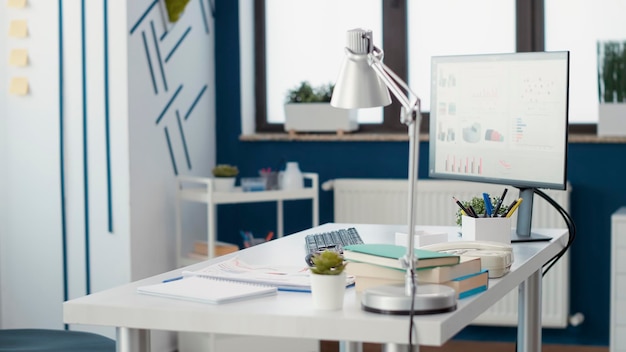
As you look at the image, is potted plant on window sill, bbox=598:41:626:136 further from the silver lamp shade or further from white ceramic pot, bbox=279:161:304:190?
the silver lamp shade

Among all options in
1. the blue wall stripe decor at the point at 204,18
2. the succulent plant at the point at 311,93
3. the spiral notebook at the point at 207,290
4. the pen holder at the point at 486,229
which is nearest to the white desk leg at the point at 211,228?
the succulent plant at the point at 311,93

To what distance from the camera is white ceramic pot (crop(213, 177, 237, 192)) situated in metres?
3.97

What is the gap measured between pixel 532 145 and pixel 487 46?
1.91m

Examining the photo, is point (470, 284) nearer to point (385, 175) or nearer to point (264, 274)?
point (264, 274)

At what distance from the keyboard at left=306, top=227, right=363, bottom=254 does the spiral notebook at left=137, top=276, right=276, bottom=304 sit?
1.36ft

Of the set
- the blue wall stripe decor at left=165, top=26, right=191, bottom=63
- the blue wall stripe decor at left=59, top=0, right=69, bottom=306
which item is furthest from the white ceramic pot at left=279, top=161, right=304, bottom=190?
the blue wall stripe decor at left=59, top=0, right=69, bottom=306

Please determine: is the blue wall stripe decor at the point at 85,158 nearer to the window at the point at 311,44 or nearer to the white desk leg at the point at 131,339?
the window at the point at 311,44

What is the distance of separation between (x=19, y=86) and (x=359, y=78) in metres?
2.36

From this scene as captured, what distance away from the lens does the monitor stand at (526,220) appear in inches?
98.7

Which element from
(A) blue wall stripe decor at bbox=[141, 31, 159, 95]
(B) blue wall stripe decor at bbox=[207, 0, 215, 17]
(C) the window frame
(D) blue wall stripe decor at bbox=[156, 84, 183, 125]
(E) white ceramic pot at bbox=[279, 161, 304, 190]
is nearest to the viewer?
(A) blue wall stripe decor at bbox=[141, 31, 159, 95]

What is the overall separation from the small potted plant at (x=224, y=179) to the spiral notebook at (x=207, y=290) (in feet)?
6.98

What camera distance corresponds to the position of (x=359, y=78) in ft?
5.87

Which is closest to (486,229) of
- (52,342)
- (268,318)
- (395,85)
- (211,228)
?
(395,85)

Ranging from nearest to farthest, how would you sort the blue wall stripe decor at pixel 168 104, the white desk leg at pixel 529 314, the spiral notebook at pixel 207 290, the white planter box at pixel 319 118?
the spiral notebook at pixel 207 290 → the white desk leg at pixel 529 314 → the blue wall stripe decor at pixel 168 104 → the white planter box at pixel 319 118
